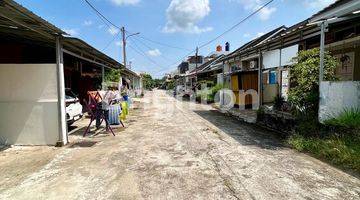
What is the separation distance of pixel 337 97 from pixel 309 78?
3.33ft

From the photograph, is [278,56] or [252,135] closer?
[252,135]

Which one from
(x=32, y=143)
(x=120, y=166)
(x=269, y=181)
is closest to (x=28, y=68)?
(x=32, y=143)

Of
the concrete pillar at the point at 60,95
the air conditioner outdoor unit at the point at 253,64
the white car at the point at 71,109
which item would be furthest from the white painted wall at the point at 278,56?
the concrete pillar at the point at 60,95

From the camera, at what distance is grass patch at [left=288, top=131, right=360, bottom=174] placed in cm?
565

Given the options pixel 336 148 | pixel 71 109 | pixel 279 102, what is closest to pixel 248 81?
pixel 279 102

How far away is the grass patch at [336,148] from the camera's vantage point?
18.5 ft

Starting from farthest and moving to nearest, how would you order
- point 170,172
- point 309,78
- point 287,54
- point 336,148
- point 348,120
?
point 287,54 < point 309,78 < point 348,120 < point 336,148 < point 170,172

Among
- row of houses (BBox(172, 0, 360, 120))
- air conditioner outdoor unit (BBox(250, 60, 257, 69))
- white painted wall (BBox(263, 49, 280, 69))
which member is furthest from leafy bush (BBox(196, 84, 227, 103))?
white painted wall (BBox(263, 49, 280, 69))

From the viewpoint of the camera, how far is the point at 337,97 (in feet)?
23.3

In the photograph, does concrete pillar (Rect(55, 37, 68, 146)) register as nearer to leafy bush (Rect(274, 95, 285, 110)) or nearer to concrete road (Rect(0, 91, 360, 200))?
concrete road (Rect(0, 91, 360, 200))

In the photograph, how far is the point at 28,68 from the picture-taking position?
299 inches

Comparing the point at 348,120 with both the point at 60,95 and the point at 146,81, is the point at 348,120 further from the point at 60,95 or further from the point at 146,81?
the point at 146,81

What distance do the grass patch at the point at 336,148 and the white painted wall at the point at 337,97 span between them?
742 mm

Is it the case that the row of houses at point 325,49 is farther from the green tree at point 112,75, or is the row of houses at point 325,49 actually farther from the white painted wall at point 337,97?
the green tree at point 112,75
